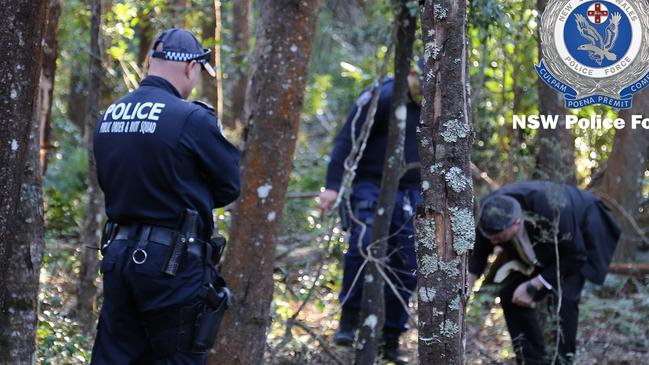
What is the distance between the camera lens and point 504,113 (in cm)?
827

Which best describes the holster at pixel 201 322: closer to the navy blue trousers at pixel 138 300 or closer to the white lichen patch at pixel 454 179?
the navy blue trousers at pixel 138 300

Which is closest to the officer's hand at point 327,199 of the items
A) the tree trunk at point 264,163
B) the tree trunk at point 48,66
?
the tree trunk at point 264,163

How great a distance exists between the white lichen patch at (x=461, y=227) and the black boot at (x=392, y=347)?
10.3 feet

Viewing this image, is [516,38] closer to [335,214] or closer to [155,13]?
[335,214]

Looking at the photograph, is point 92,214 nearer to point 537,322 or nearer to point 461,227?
point 537,322

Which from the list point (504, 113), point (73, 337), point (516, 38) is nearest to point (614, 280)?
point (504, 113)

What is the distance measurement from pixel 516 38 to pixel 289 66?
2.32 m

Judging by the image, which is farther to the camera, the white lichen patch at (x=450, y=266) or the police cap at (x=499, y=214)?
the police cap at (x=499, y=214)

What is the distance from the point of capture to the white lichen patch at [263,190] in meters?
5.30

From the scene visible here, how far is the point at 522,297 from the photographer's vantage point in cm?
636

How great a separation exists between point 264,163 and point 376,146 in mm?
1823

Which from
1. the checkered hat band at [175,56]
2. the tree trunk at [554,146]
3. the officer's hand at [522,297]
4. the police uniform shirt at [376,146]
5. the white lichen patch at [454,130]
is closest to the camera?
the white lichen patch at [454,130]

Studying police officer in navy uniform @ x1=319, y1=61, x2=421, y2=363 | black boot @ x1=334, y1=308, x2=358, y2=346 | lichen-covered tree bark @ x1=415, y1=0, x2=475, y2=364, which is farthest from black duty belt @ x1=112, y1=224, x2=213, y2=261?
black boot @ x1=334, y1=308, x2=358, y2=346

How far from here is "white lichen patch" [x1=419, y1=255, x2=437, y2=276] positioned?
3.59 metres
